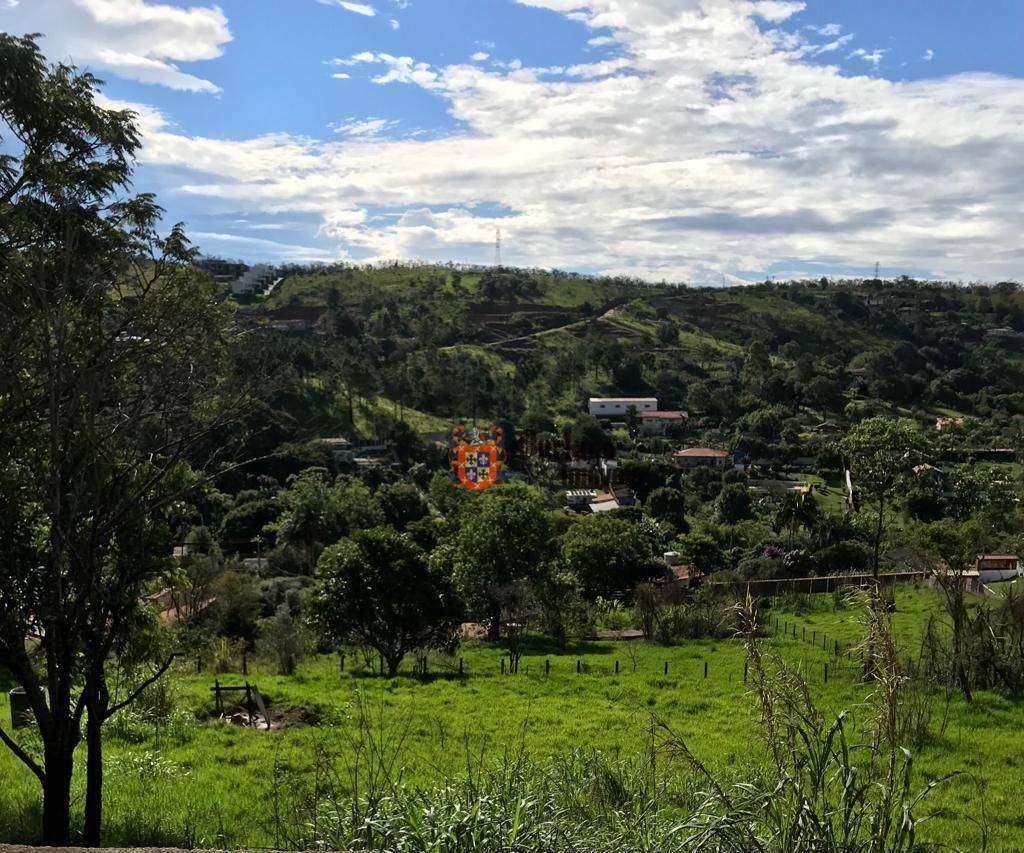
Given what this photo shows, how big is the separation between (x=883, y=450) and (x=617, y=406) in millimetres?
47699

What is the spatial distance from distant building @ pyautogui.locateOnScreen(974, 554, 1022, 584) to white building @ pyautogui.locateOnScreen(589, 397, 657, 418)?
40611 mm

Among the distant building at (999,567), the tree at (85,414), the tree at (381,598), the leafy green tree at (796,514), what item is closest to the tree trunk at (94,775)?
the tree at (85,414)

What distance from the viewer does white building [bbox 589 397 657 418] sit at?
6612 centimetres

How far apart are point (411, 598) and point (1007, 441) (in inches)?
2129

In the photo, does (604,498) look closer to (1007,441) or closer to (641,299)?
(1007,441)

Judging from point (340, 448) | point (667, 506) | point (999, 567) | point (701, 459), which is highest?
point (340, 448)

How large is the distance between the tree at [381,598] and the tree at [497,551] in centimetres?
322

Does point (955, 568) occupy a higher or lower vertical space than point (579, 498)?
higher

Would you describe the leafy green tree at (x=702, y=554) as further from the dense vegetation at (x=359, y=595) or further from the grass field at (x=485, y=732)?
the grass field at (x=485, y=732)

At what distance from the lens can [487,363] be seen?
241ft

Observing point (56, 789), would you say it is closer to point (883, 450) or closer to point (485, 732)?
point (485, 732)

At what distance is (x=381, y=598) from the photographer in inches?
599

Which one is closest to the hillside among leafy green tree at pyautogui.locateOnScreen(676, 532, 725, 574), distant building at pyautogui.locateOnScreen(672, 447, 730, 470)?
distant building at pyautogui.locateOnScreen(672, 447, 730, 470)

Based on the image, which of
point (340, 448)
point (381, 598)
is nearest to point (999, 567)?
point (381, 598)
